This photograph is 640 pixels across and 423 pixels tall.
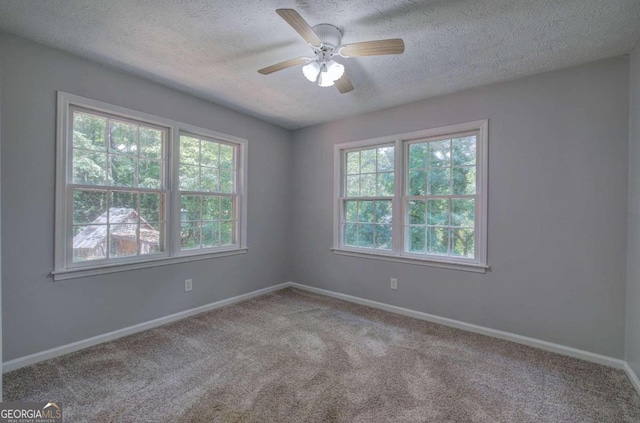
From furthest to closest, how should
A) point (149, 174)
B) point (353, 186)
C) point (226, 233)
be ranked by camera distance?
point (353, 186)
point (226, 233)
point (149, 174)

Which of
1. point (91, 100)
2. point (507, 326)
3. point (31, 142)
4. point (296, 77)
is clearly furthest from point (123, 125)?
point (507, 326)

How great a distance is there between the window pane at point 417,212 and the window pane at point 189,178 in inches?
99.3

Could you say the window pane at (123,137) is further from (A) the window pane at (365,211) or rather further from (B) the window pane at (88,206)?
(A) the window pane at (365,211)

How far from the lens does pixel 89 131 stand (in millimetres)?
2553

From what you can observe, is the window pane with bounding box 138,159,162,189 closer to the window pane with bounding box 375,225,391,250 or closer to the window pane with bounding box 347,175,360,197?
the window pane with bounding box 347,175,360,197

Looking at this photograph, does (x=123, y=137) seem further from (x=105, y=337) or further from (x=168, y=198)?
(x=105, y=337)

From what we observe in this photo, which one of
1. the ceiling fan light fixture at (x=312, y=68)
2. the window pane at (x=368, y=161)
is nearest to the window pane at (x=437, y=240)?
the window pane at (x=368, y=161)

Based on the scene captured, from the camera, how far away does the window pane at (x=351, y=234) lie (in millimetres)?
3899

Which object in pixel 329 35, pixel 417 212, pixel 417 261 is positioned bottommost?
pixel 417 261

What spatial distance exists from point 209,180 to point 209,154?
12.4 inches

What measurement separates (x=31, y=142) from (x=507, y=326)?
436 centimetres

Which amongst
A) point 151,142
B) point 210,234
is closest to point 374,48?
point 151,142

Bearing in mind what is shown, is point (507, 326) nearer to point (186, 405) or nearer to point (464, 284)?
point (464, 284)

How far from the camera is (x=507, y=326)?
275 centimetres
